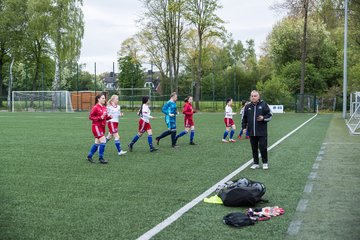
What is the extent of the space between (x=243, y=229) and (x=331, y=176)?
4.26m

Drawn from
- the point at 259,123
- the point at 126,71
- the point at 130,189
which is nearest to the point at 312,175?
the point at 259,123

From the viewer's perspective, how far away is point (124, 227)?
17.0 feet

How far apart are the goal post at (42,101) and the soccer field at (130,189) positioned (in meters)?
37.4

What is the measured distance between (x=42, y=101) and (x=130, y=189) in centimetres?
4661

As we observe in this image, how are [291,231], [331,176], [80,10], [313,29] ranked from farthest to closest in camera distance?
[80,10] → [313,29] → [331,176] → [291,231]

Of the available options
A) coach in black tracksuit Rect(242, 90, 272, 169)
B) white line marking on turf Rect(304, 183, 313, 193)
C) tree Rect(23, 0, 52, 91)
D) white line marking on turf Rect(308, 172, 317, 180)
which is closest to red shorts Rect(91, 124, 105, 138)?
coach in black tracksuit Rect(242, 90, 272, 169)

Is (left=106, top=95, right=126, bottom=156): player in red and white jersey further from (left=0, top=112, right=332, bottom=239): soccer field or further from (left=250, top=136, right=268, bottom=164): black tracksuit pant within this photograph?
(left=250, top=136, right=268, bottom=164): black tracksuit pant

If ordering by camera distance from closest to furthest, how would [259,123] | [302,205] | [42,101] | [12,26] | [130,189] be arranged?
[302,205]
[130,189]
[259,123]
[42,101]
[12,26]

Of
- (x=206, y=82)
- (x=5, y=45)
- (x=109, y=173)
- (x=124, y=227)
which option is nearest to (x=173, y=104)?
(x=109, y=173)

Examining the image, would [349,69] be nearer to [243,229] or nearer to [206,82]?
[206,82]

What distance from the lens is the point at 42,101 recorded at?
51.2 meters

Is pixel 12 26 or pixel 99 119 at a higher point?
pixel 12 26

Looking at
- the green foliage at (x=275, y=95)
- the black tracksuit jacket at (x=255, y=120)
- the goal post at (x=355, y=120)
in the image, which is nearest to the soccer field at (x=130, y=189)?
the black tracksuit jacket at (x=255, y=120)

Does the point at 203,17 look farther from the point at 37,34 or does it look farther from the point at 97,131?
the point at 97,131
